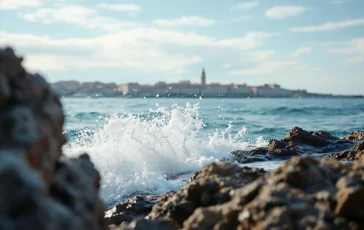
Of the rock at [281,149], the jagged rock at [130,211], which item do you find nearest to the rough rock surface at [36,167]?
the jagged rock at [130,211]

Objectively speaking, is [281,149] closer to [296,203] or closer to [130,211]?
[130,211]

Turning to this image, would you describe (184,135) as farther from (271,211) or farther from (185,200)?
(271,211)

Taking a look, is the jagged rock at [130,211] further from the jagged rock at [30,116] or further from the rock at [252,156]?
the rock at [252,156]

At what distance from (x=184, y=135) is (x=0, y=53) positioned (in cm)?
893

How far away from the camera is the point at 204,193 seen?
3094mm

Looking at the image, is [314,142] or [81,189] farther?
[314,142]

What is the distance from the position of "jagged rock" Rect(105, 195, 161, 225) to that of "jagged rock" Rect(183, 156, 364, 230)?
5.45 ft

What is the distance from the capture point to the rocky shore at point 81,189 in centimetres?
168

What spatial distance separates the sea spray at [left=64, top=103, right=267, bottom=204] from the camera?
7070 millimetres

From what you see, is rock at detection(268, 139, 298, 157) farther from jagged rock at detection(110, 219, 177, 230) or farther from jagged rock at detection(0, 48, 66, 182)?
jagged rock at detection(0, 48, 66, 182)

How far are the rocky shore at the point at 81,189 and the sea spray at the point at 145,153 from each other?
396 cm

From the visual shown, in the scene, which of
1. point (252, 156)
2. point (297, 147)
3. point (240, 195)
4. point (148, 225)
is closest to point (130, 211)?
point (148, 225)

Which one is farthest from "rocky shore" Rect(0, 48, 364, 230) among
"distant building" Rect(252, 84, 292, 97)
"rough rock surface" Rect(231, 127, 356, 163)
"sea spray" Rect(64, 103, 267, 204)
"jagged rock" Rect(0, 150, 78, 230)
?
"distant building" Rect(252, 84, 292, 97)

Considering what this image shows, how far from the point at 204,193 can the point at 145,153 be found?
652 centimetres
